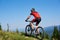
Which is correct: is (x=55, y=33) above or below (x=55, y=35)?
above

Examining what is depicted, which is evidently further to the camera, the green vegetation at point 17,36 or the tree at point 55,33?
the tree at point 55,33

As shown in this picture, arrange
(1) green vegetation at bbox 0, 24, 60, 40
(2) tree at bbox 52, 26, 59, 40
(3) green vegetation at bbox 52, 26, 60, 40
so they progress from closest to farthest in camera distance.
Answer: (1) green vegetation at bbox 0, 24, 60, 40 → (3) green vegetation at bbox 52, 26, 60, 40 → (2) tree at bbox 52, 26, 59, 40

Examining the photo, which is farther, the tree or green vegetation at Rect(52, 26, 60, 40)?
the tree

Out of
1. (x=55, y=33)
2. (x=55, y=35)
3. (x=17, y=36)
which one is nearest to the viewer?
(x=17, y=36)

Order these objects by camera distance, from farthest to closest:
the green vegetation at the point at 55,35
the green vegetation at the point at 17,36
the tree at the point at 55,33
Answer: the tree at the point at 55,33 → the green vegetation at the point at 55,35 → the green vegetation at the point at 17,36

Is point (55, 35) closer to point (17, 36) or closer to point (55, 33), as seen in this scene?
point (55, 33)

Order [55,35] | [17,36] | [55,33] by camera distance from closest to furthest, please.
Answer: [17,36], [55,35], [55,33]

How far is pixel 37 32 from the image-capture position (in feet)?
44.9

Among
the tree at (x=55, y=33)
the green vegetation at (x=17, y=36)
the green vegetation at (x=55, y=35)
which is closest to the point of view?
the green vegetation at (x=17, y=36)

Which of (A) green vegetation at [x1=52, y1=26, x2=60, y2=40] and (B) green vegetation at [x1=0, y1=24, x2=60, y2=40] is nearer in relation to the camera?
(B) green vegetation at [x1=0, y1=24, x2=60, y2=40]

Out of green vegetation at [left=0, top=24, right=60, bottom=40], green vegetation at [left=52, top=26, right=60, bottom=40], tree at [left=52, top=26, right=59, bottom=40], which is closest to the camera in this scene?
green vegetation at [left=0, top=24, right=60, bottom=40]

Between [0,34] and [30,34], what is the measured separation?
6.31 ft

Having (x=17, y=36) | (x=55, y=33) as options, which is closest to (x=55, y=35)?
(x=55, y=33)

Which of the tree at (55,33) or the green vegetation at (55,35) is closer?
the green vegetation at (55,35)
